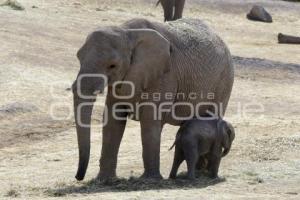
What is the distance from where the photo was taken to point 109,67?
31.9 feet

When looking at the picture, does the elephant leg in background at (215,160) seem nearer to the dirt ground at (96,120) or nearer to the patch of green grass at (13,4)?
the dirt ground at (96,120)

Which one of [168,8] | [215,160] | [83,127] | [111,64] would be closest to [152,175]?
[215,160]

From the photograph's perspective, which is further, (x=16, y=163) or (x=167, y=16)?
(x=167, y=16)

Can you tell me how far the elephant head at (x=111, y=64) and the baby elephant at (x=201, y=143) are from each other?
0.64 m

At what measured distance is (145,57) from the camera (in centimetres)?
1016

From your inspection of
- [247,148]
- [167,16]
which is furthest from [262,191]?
[167,16]

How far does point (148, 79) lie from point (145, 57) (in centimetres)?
22

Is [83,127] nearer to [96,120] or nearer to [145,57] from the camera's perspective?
[145,57]

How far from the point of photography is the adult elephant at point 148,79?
9.56m

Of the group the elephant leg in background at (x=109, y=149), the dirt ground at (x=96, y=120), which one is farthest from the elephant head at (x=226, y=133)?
the elephant leg in background at (x=109, y=149)

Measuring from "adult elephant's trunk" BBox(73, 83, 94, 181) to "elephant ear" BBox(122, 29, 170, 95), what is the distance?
66 cm

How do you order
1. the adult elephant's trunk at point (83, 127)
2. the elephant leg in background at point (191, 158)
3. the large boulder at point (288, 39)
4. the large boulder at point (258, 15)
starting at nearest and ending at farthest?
the adult elephant's trunk at point (83, 127) < the elephant leg in background at point (191, 158) < the large boulder at point (288, 39) < the large boulder at point (258, 15)

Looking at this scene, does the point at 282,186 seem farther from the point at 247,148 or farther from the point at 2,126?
the point at 2,126

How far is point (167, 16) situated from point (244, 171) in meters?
14.2
